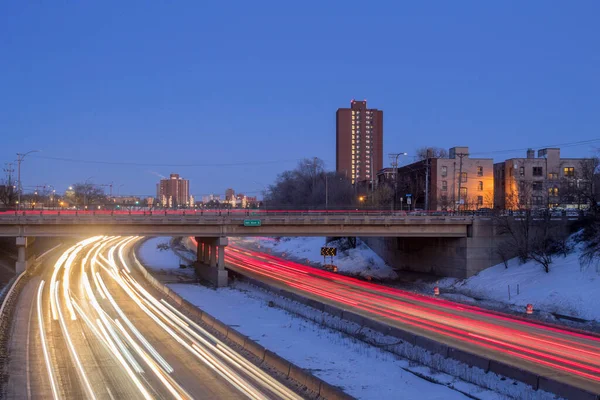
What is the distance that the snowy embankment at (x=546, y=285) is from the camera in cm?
3478

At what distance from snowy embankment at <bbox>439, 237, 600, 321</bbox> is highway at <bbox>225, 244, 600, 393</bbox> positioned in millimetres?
4905

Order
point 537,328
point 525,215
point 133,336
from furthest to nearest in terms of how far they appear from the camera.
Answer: point 525,215 → point 537,328 → point 133,336

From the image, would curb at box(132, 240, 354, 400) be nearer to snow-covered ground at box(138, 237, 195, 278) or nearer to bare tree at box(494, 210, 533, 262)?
bare tree at box(494, 210, 533, 262)

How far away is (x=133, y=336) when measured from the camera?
82.2 ft

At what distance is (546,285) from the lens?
39312 mm

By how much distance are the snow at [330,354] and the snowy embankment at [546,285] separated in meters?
17.1

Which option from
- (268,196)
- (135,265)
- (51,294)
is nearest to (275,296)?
(51,294)

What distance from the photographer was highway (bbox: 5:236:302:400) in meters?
16.8

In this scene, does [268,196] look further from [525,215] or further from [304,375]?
[304,375]

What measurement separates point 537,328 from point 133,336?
20.5 metres

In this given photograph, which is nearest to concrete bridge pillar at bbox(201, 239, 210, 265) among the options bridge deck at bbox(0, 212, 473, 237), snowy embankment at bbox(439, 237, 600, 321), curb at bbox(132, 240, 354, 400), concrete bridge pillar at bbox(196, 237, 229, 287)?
concrete bridge pillar at bbox(196, 237, 229, 287)

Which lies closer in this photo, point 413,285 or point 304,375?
point 304,375

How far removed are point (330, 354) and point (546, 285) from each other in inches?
935

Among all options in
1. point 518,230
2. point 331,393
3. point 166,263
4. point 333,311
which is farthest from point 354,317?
point 166,263
